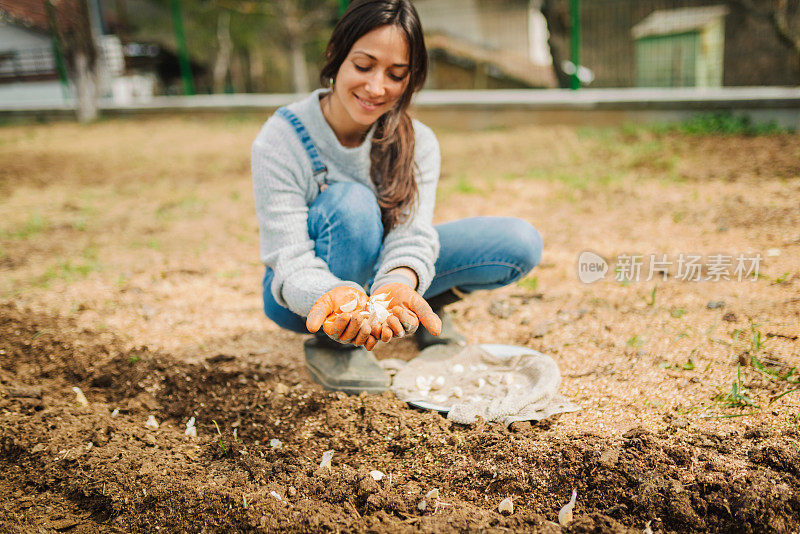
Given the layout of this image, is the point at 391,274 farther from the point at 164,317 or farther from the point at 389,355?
the point at 164,317

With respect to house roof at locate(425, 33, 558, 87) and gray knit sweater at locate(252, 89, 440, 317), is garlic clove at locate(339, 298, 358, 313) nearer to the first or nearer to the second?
gray knit sweater at locate(252, 89, 440, 317)

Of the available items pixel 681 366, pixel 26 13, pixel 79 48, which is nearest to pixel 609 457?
pixel 681 366

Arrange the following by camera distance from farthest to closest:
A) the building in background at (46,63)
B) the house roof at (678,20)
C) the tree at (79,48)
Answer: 1. the building in background at (46,63)
2. the tree at (79,48)
3. the house roof at (678,20)

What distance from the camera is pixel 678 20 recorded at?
580 cm

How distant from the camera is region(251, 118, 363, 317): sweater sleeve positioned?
1.62 meters

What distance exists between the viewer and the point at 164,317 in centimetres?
243

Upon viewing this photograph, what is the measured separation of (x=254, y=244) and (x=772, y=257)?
2.63 m

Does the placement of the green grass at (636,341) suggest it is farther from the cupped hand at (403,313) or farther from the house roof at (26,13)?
the house roof at (26,13)

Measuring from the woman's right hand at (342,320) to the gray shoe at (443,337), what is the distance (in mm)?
652

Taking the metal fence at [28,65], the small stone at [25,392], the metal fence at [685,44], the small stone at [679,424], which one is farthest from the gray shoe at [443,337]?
the metal fence at [28,65]

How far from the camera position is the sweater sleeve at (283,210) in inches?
63.9

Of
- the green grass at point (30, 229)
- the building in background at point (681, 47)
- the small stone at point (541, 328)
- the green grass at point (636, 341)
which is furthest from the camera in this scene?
the building in background at point (681, 47)

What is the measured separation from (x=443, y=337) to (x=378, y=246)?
1.51ft

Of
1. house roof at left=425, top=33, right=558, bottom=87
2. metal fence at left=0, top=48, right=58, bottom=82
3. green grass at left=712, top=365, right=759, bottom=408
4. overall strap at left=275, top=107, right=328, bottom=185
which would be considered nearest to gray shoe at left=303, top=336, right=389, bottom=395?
overall strap at left=275, top=107, right=328, bottom=185
